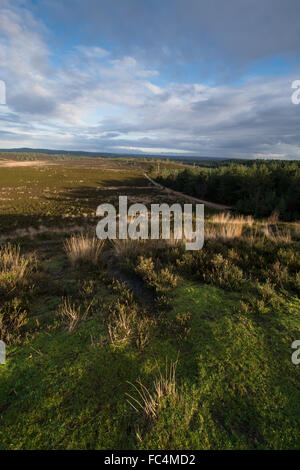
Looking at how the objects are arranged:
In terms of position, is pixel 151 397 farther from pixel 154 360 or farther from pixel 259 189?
pixel 259 189

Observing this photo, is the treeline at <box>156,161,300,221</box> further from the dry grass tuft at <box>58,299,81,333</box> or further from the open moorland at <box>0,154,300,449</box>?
the dry grass tuft at <box>58,299,81,333</box>

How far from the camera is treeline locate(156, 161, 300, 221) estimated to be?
90.5 feet

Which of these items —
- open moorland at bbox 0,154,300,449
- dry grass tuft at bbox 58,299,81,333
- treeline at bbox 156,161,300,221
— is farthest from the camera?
treeline at bbox 156,161,300,221

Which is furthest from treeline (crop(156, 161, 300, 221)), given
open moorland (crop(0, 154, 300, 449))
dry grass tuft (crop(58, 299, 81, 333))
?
dry grass tuft (crop(58, 299, 81, 333))

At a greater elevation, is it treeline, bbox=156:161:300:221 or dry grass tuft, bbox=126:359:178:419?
treeline, bbox=156:161:300:221

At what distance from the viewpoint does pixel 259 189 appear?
3209 centimetres

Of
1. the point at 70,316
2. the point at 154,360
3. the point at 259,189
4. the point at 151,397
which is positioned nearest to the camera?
the point at 151,397

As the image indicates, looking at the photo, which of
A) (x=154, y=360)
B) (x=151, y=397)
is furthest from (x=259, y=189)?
(x=151, y=397)

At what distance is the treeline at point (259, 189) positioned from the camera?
90.5ft

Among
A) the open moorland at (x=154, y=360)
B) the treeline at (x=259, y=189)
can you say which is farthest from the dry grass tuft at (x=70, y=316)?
the treeline at (x=259, y=189)

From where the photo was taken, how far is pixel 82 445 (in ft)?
5.79

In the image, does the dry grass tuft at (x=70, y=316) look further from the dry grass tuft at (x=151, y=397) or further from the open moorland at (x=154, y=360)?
the dry grass tuft at (x=151, y=397)
